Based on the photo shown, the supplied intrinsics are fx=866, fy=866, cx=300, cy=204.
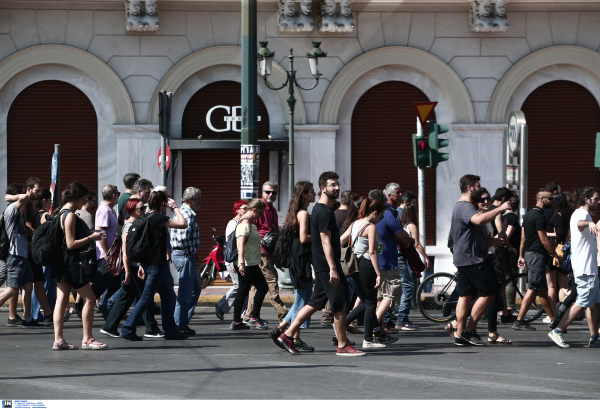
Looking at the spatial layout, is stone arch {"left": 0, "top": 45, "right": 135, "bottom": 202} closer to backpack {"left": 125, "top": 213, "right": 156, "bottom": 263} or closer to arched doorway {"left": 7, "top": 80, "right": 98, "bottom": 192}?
arched doorway {"left": 7, "top": 80, "right": 98, "bottom": 192}

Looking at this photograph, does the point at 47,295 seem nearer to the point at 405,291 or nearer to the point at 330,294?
the point at 405,291

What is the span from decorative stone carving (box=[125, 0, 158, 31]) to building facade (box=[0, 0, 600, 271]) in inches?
5.9

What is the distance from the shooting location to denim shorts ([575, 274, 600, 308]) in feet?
29.9

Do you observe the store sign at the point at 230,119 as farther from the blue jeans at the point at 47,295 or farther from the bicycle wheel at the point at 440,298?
the bicycle wheel at the point at 440,298

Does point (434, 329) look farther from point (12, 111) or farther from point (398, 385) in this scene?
point (12, 111)

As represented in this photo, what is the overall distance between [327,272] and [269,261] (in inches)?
90.3

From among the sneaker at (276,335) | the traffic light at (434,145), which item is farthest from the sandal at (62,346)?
the traffic light at (434,145)

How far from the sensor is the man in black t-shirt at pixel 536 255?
10586mm

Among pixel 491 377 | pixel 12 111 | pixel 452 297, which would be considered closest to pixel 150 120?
pixel 12 111

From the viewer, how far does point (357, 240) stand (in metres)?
9.23

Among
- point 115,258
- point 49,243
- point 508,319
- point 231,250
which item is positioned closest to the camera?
point 49,243

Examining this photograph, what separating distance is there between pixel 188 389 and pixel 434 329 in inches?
194

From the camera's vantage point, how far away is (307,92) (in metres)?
16.2

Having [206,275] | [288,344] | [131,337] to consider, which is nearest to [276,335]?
Result: [288,344]
